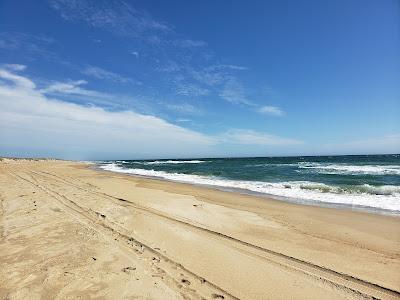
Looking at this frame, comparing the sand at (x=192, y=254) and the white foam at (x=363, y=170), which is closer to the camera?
the sand at (x=192, y=254)

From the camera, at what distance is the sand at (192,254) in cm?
423

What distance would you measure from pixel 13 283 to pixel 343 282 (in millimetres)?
5083

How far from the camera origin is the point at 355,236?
23.7ft

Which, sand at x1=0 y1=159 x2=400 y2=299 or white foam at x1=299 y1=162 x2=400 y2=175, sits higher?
white foam at x1=299 y1=162 x2=400 y2=175

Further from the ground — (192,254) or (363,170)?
(363,170)

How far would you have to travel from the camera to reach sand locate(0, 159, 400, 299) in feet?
13.9

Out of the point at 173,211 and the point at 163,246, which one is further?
the point at 173,211

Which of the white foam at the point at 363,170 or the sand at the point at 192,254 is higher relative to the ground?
the white foam at the point at 363,170

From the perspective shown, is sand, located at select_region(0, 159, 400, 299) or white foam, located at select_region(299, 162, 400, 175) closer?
sand, located at select_region(0, 159, 400, 299)

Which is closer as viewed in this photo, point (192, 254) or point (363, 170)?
point (192, 254)

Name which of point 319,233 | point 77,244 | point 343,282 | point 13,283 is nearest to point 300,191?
point 319,233

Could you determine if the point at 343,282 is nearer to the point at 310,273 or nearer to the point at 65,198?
the point at 310,273

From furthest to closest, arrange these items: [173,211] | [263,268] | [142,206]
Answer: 1. [142,206]
2. [173,211]
3. [263,268]

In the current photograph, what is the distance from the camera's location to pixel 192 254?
219 inches
